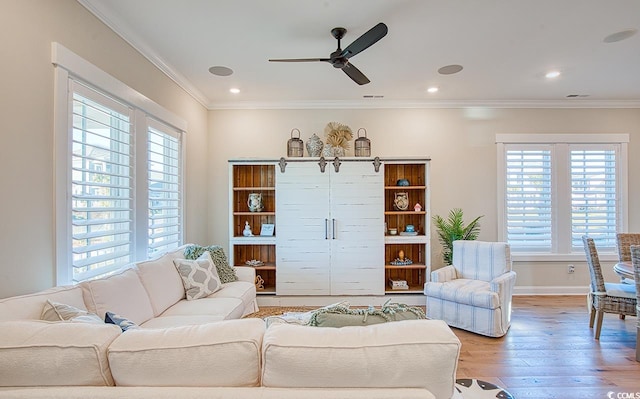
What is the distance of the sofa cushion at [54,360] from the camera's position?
1.07 m

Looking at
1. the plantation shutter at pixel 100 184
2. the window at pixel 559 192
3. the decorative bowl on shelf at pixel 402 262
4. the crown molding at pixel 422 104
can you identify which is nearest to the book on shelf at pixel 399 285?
the decorative bowl on shelf at pixel 402 262

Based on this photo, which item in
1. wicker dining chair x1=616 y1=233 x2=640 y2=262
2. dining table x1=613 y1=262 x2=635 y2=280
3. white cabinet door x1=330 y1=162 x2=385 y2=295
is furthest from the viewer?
white cabinet door x1=330 y1=162 x2=385 y2=295

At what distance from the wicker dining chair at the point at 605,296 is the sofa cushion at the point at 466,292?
0.98 m

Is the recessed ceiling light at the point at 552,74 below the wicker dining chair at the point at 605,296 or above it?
above

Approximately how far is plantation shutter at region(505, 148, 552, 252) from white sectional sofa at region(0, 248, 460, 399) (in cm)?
443

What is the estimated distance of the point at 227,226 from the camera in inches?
191

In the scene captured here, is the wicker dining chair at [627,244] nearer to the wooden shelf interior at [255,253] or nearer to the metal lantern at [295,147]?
the metal lantern at [295,147]

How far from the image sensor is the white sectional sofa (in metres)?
1.05

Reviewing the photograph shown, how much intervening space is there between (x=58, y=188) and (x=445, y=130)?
15.1 ft

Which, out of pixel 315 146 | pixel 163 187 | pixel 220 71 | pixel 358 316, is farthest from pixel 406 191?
pixel 358 316

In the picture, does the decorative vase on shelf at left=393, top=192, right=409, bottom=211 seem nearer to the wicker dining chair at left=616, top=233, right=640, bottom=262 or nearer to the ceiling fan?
the ceiling fan

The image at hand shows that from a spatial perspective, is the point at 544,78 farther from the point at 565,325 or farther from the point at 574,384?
the point at 574,384

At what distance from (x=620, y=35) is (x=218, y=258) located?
4.44 m

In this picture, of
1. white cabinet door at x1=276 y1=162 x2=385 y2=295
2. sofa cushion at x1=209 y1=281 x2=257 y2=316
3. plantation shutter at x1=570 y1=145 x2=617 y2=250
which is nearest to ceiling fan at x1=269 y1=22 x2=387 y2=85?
white cabinet door at x1=276 y1=162 x2=385 y2=295
